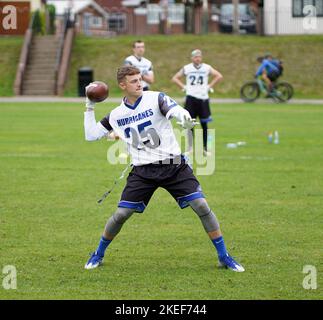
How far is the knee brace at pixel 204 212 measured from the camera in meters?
8.34

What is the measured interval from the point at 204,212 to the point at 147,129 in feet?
3.02

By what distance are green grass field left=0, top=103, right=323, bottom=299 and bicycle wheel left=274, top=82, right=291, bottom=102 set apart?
1540 centimetres

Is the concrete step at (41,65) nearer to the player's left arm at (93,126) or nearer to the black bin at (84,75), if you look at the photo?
the black bin at (84,75)

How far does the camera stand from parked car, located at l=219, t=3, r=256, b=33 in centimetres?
5008

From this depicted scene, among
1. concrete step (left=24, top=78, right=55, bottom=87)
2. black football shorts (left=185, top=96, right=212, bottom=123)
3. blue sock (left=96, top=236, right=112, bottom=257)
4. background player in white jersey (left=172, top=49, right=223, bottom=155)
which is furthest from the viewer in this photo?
concrete step (left=24, top=78, right=55, bottom=87)

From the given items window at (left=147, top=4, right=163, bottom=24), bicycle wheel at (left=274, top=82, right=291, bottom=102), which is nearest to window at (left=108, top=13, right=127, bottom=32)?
window at (left=147, top=4, right=163, bottom=24)

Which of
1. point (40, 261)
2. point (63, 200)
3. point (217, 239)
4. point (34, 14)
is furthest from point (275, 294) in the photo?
point (34, 14)

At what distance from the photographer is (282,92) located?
3559 centimetres

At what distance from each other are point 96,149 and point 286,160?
4267 millimetres

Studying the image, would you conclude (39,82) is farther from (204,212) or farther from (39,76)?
(204,212)

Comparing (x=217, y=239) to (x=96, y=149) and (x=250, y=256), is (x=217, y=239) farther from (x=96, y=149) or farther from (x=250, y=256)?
(x=96, y=149)

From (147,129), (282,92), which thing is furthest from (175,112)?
(282,92)

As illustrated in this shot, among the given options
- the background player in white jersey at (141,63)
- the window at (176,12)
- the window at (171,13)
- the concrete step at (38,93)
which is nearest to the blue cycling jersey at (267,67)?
the concrete step at (38,93)

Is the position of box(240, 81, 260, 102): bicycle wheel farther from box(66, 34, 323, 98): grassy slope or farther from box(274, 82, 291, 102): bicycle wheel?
box(66, 34, 323, 98): grassy slope
